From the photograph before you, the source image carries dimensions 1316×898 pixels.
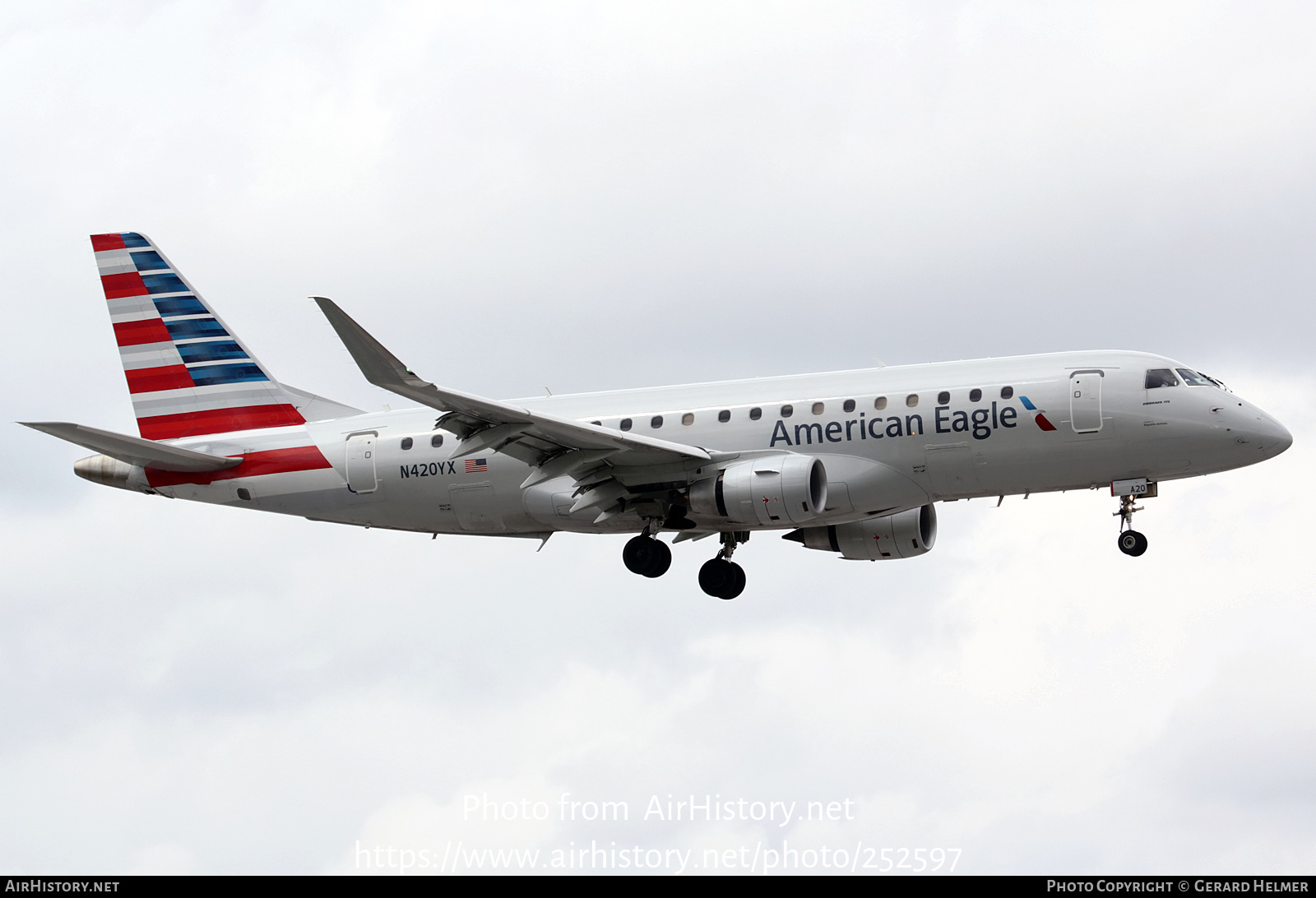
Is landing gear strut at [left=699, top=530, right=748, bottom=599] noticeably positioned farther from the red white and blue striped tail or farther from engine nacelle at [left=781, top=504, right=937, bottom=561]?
the red white and blue striped tail

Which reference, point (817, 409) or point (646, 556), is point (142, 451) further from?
point (817, 409)

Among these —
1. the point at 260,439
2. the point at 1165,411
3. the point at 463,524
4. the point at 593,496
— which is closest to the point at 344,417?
the point at 260,439

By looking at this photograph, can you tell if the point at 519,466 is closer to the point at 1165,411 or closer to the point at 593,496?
the point at 593,496

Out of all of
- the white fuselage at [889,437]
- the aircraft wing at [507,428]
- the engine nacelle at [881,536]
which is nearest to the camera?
the aircraft wing at [507,428]

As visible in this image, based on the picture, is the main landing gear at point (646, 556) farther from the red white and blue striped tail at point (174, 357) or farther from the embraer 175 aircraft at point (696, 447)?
the red white and blue striped tail at point (174, 357)

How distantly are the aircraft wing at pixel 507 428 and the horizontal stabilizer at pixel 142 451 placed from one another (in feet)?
27.2

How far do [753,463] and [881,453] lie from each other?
281 centimetres

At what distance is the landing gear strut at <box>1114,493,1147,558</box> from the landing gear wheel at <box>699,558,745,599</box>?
9.96 meters

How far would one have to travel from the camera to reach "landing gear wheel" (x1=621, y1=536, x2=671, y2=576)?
39.9m

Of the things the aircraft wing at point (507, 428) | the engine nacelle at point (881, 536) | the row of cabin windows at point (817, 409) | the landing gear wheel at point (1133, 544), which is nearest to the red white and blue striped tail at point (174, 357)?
the aircraft wing at point (507, 428)

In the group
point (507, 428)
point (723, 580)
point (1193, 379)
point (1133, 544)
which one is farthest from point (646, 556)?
point (1193, 379)

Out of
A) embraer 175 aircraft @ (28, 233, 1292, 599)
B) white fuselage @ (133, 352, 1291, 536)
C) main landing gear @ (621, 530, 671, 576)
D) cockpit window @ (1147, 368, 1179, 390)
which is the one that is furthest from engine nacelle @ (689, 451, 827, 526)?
cockpit window @ (1147, 368, 1179, 390)

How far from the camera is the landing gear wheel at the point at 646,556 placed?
131ft

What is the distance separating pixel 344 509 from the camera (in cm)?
4250
